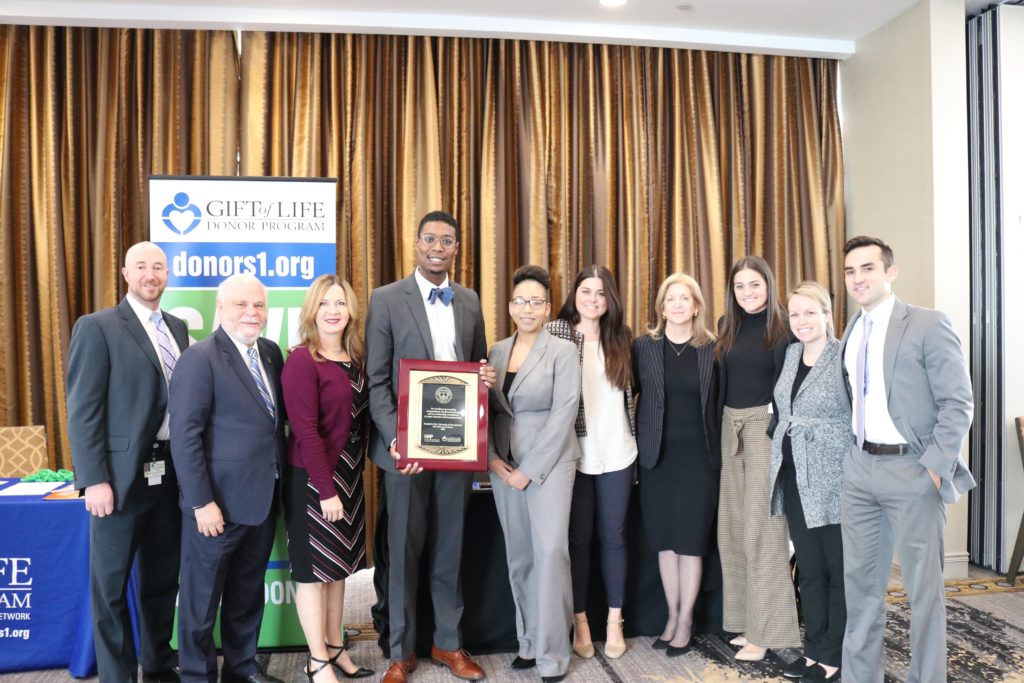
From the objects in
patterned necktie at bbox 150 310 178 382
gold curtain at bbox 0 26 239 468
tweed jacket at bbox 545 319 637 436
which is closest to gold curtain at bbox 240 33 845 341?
gold curtain at bbox 0 26 239 468

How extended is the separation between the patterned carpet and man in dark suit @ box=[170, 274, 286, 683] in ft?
1.86

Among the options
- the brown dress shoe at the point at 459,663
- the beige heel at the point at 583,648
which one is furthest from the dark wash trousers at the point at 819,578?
the brown dress shoe at the point at 459,663

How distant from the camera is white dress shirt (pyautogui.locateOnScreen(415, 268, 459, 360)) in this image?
3.01 meters

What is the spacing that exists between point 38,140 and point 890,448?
4811mm

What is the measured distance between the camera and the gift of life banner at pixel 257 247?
10.7 ft

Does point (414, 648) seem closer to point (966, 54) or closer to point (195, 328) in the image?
point (195, 328)

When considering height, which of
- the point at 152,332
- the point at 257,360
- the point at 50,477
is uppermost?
the point at 152,332

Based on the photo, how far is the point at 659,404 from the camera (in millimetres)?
3115

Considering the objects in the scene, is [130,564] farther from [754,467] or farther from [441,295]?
[754,467]

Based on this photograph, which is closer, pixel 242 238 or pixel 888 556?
pixel 888 556

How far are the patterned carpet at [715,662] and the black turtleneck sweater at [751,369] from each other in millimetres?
1091

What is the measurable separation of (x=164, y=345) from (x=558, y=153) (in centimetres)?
290

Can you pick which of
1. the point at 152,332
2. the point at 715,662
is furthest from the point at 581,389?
the point at 152,332

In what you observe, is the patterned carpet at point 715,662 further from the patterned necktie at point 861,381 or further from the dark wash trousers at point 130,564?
the patterned necktie at point 861,381
